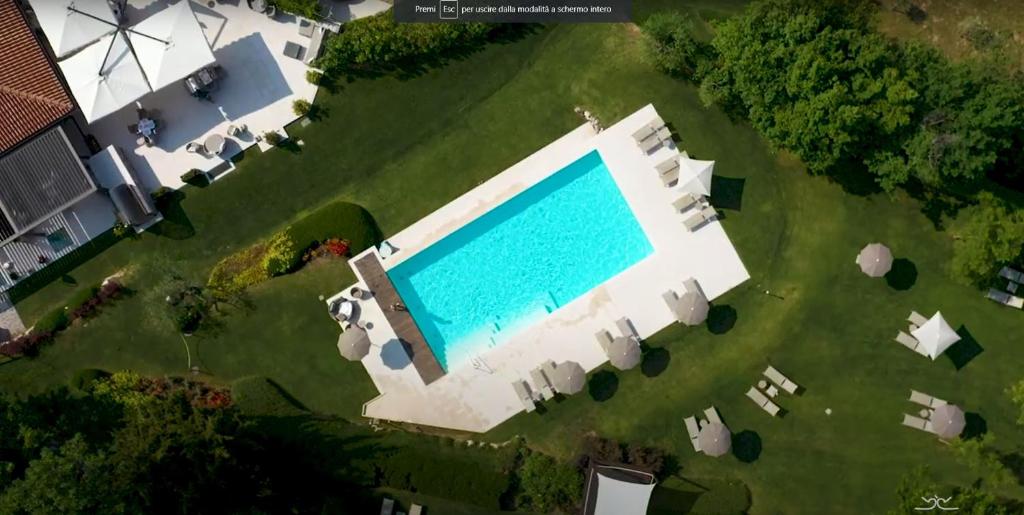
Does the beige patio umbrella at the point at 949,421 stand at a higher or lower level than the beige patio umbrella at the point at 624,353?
lower

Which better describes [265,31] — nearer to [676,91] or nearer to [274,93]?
[274,93]

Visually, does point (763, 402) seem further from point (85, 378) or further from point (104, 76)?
point (104, 76)

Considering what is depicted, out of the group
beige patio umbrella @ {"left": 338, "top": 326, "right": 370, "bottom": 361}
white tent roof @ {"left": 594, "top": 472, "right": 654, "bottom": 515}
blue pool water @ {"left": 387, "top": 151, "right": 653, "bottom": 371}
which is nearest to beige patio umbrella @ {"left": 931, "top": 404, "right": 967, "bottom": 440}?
white tent roof @ {"left": 594, "top": 472, "right": 654, "bottom": 515}

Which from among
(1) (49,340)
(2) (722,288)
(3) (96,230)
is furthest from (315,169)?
(2) (722,288)

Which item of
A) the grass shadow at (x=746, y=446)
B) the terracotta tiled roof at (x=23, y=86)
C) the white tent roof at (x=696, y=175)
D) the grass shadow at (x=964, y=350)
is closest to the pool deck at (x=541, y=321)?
the white tent roof at (x=696, y=175)

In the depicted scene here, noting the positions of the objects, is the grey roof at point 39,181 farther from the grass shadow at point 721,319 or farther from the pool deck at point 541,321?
the grass shadow at point 721,319
